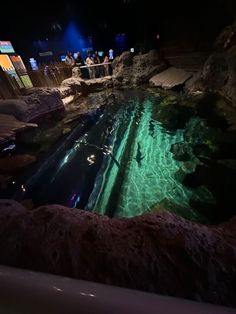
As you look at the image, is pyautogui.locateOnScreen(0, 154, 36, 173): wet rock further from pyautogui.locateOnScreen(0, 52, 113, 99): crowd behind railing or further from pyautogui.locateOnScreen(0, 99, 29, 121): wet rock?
pyautogui.locateOnScreen(0, 52, 113, 99): crowd behind railing

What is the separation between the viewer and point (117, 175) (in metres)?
4.36

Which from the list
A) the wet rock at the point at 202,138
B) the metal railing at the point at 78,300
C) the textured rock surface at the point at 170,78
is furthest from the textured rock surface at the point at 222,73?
the metal railing at the point at 78,300

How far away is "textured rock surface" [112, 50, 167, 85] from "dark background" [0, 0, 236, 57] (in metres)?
2.56

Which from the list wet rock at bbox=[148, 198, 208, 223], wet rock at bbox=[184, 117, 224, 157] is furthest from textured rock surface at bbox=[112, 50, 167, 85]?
wet rock at bbox=[148, 198, 208, 223]

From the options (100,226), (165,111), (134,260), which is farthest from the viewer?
(165,111)

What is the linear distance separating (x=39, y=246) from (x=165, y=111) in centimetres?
776

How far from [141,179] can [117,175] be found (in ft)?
1.84

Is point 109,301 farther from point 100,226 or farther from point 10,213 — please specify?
point 10,213

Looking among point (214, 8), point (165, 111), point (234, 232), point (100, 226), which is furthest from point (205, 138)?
point (214, 8)

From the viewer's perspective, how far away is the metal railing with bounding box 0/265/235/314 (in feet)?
2.72

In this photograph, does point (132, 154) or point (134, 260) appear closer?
point (134, 260)

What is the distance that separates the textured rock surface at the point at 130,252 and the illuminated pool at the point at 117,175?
1827mm

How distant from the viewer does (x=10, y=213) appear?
178 centimetres

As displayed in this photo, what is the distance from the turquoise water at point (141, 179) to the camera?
11.5 ft
